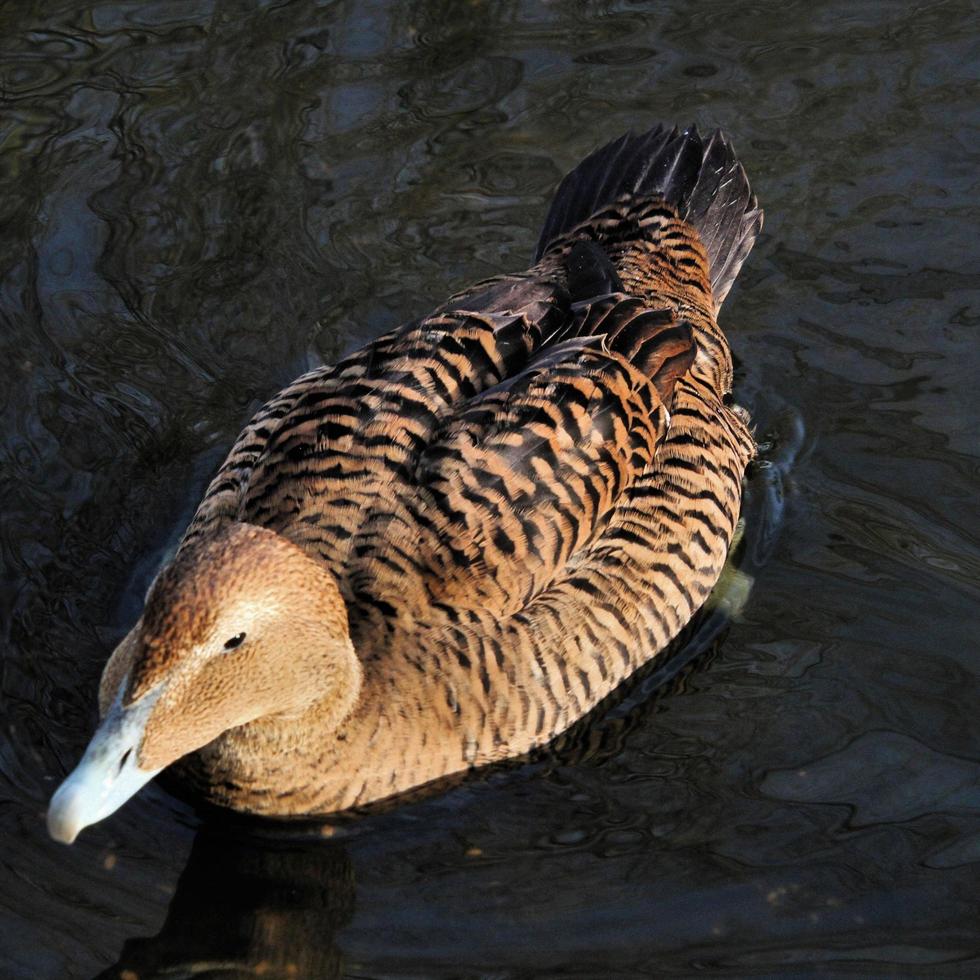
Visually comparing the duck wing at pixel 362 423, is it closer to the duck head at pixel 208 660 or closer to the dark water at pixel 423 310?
the duck head at pixel 208 660

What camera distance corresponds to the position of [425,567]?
5426 millimetres

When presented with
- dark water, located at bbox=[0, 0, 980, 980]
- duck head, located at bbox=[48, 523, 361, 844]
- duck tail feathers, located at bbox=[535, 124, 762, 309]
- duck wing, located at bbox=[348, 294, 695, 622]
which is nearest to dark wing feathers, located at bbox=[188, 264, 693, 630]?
duck wing, located at bbox=[348, 294, 695, 622]

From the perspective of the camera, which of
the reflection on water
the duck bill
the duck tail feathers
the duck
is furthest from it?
the duck tail feathers

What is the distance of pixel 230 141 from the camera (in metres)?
8.54

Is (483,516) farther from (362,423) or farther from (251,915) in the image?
(251,915)

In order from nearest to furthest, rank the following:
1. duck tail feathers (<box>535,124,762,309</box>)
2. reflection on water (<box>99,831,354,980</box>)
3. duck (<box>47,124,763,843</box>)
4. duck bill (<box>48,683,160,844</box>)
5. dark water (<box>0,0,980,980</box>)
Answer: duck bill (<box>48,683,160,844</box>) → duck (<box>47,124,763,843</box>) → reflection on water (<box>99,831,354,980</box>) → dark water (<box>0,0,980,980</box>) → duck tail feathers (<box>535,124,762,309</box>)

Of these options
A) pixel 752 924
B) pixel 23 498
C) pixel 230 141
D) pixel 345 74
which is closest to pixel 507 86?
pixel 345 74

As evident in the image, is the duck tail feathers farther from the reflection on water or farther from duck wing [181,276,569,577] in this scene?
the reflection on water

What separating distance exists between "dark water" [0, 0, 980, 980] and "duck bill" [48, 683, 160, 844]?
0.63 meters

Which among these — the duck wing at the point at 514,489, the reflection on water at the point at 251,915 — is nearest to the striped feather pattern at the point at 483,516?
the duck wing at the point at 514,489

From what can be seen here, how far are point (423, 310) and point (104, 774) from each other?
141 inches

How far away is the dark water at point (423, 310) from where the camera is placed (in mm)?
5258

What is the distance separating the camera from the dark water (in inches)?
207

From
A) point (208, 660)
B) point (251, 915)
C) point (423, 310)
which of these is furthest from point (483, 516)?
point (423, 310)
